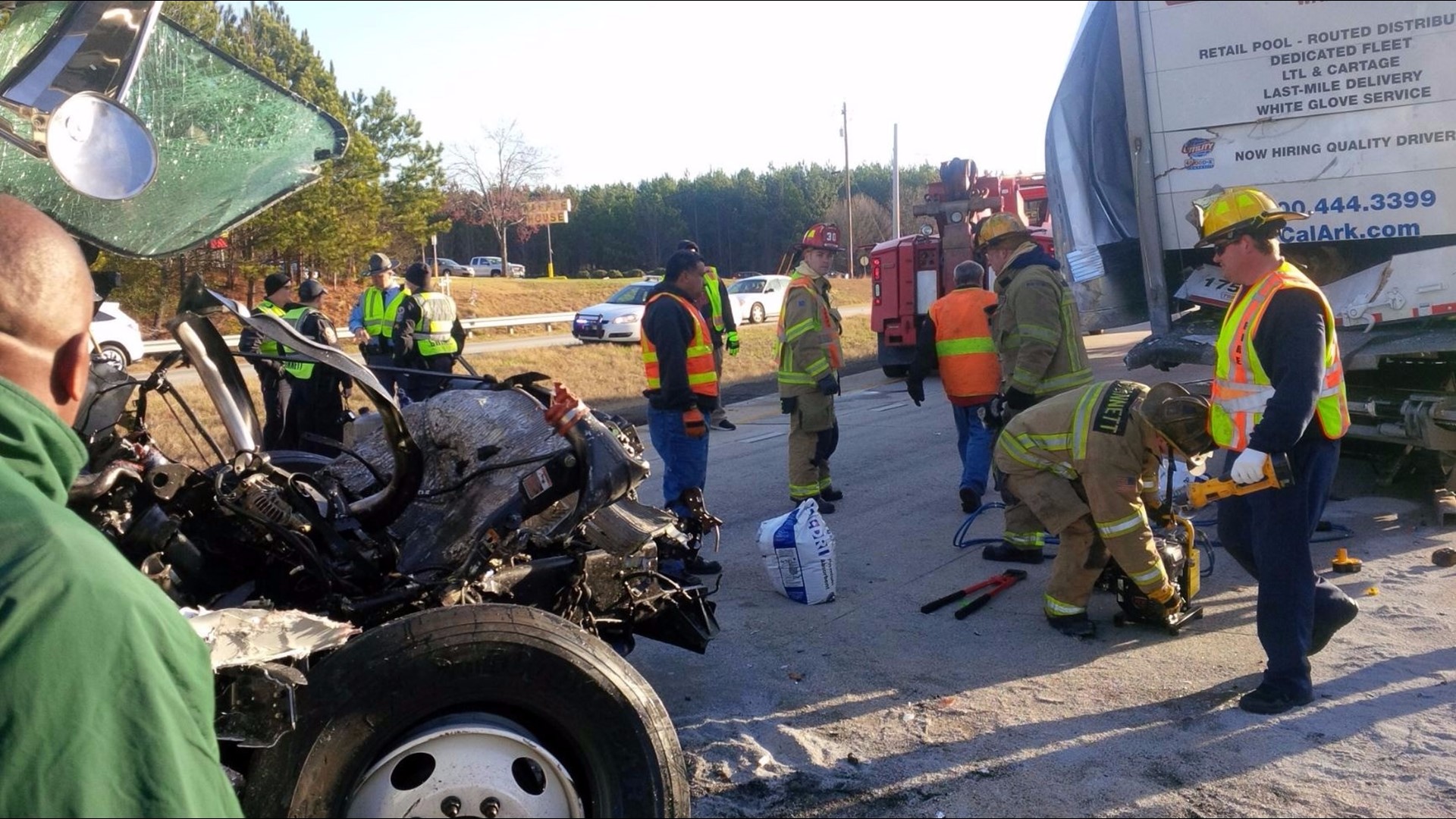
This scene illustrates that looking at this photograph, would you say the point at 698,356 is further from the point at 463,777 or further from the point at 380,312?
the point at 380,312

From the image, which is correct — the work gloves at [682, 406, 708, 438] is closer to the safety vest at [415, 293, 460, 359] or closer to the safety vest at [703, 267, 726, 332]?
the safety vest at [415, 293, 460, 359]

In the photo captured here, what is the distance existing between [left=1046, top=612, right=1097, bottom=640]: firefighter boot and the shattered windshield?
356 cm

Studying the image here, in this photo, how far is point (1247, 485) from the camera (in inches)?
170

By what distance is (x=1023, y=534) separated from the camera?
641 centimetres

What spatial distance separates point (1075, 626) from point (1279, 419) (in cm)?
146

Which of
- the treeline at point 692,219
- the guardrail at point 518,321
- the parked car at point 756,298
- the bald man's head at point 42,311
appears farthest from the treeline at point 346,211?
the parked car at point 756,298

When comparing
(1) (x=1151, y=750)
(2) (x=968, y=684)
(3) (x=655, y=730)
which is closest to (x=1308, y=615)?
(1) (x=1151, y=750)

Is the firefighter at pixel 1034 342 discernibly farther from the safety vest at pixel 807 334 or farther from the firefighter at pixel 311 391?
the firefighter at pixel 311 391

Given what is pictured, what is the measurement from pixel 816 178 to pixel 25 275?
6515 centimetres

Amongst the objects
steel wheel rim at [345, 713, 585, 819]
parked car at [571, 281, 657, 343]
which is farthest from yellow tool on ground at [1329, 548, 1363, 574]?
parked car at [571, 281, 657, 343]

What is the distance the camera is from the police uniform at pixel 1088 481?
497cm

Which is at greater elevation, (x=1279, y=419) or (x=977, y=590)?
(x=1279, y=419)

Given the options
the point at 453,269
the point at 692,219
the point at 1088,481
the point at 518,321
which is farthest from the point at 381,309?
the point at 692,219

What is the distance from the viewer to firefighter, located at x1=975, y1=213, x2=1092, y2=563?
6.48 m
